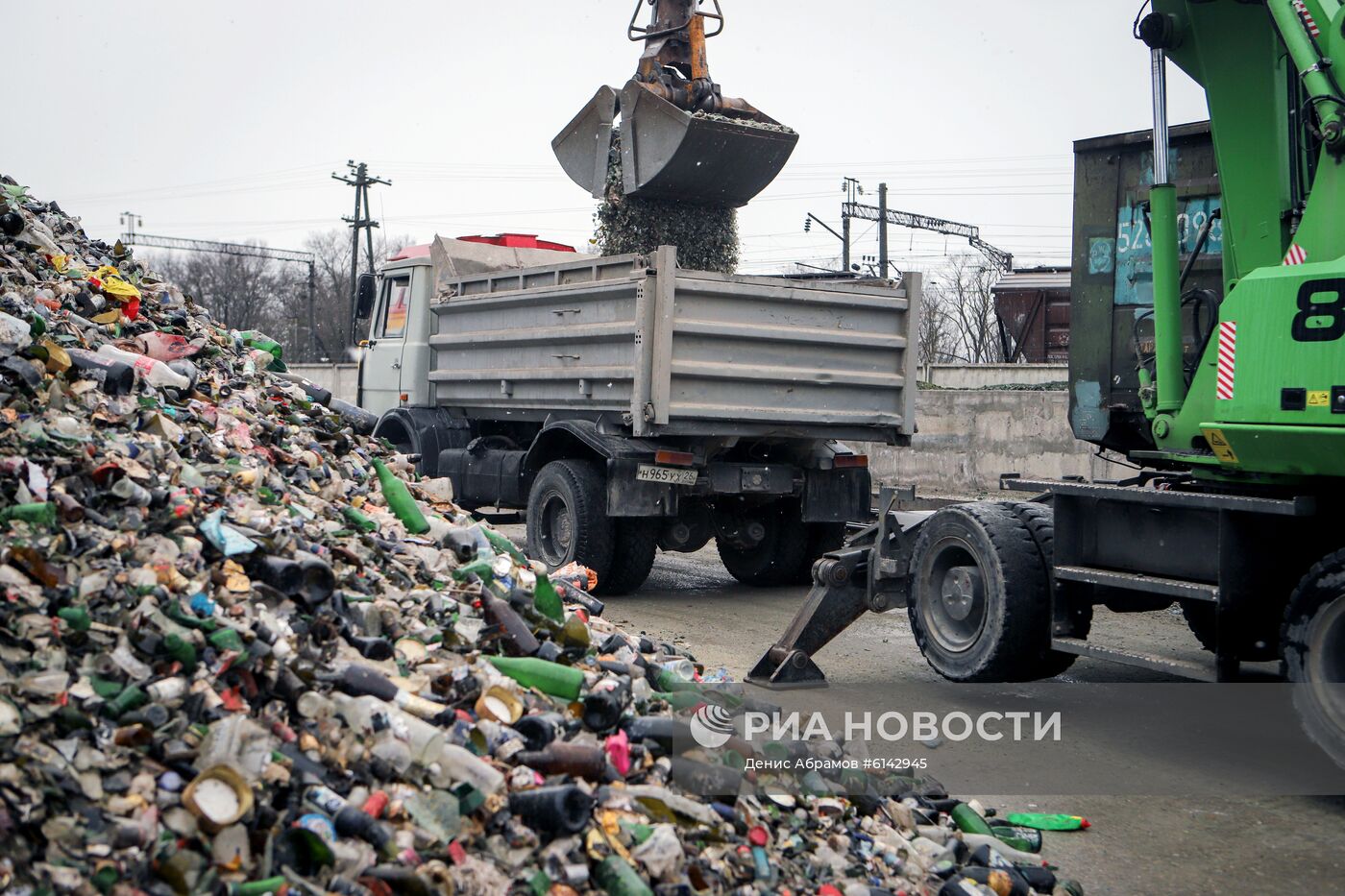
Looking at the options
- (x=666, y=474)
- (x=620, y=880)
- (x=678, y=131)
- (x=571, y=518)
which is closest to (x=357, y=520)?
(x=620, y=880)

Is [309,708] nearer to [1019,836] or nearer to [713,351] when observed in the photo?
[1019,836]

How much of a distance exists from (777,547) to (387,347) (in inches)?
169

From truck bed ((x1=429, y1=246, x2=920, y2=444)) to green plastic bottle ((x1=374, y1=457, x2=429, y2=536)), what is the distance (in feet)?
9.23

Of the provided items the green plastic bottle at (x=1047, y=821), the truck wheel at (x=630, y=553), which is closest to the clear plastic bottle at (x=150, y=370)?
the green plastic bottle at (x=1047, y=821)

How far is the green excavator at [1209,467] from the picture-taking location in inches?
182

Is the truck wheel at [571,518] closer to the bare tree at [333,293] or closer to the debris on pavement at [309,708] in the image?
the debris on pavement at [309,708]

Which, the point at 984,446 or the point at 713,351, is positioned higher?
the point at 713,351

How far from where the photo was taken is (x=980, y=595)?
19.8ft

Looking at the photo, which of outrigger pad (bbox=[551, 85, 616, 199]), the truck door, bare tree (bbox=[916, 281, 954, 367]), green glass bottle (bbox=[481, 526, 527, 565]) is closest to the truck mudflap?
green glass bottle (bbox=[481, 526, 527, 565])

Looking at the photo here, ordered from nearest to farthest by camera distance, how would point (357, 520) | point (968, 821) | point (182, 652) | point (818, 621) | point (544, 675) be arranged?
point (182, 652), point (544, 675), point (968, 821), point (357, 520), point (818, 621)

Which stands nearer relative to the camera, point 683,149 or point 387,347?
point 683,149

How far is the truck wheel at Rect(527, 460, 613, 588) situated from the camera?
8.68m

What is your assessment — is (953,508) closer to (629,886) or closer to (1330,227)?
(1330,227)

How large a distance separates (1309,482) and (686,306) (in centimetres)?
411
